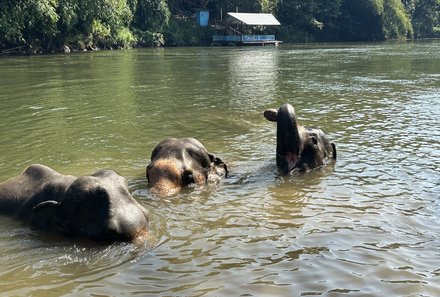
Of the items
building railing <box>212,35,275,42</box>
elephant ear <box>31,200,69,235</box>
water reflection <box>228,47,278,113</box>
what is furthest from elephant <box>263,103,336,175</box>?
building railing <box>212,35,275,42</box>

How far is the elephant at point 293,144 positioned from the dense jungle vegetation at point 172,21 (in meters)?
38.3

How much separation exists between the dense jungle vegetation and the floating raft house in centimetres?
240

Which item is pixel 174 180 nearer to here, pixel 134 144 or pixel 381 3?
pixel 134 144

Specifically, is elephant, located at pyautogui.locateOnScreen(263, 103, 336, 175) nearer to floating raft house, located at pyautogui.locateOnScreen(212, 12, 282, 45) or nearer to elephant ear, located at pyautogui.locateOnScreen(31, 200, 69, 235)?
elephant ear, located at pyautogui.locateOnScreen(31, 200, 69, 235)

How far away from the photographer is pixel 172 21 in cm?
7288

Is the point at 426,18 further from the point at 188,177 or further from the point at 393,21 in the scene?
the point at 188,177

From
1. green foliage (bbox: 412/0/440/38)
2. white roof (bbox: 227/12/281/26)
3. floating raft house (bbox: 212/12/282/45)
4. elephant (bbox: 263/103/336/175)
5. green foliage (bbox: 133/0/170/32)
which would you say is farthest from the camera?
green foliage (bbox: 412/0/440/38)

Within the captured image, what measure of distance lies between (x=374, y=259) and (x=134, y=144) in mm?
6711

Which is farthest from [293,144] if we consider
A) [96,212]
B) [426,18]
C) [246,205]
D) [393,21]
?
[426,18]

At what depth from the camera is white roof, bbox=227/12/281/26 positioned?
223ft

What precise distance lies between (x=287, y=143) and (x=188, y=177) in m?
1.73

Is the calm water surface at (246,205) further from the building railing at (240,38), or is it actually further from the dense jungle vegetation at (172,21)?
the building railing at (240,38)

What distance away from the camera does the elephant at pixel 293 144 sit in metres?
8.51

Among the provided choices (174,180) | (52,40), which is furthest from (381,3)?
(174,180)
